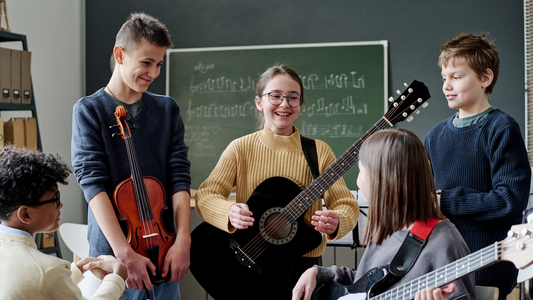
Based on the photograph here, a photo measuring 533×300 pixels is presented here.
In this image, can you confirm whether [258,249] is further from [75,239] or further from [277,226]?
[75,239]

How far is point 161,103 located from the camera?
65.4 inches

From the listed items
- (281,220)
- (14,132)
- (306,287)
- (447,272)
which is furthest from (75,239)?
(447,272)

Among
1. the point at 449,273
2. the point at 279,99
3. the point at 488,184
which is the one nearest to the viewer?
the point at 449,273

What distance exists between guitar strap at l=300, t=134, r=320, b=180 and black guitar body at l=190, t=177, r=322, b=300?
90 mm

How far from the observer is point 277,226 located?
1718 mm

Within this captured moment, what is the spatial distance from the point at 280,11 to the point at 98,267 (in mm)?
3296

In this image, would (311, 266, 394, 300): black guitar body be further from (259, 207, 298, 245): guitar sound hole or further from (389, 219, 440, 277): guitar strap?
(259, 207, 298, 245): guitar sound hole

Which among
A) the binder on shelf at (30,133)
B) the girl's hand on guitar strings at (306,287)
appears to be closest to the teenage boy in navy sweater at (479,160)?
the girl's hand on guitar strings at (306,287)

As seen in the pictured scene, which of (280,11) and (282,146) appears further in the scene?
(280,11)

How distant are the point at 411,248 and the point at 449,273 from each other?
14cm

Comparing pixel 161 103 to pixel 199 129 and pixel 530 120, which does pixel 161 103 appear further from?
pixel 530 120

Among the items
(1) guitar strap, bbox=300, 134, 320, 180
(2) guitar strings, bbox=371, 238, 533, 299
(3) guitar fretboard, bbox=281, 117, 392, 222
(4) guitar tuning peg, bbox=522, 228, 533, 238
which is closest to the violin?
(3) guitar fretboard, bbox=281, 117, 392, 222

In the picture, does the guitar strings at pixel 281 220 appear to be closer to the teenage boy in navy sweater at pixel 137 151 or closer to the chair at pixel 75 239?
the teenage boy in navy sweater at pixel 137 151

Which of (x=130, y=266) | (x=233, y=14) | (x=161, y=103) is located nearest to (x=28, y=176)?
(x=130, y=266)
